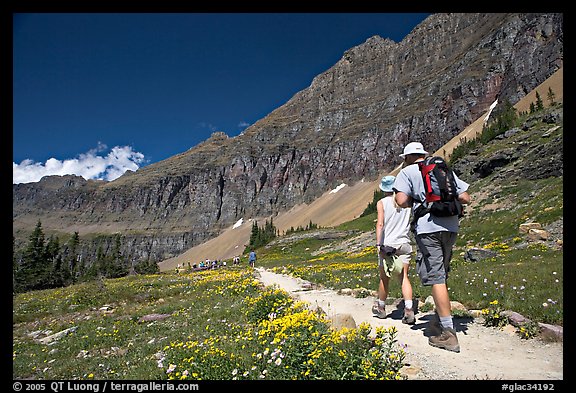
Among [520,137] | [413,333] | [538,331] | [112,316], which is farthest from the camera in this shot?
[520,137]

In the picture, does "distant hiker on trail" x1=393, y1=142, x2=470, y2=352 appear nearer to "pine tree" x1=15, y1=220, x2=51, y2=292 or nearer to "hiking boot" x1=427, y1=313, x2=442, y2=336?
"hiking boot" x1=427, y1=313, x2=442, y2=336

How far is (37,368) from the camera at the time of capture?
7.57 metres

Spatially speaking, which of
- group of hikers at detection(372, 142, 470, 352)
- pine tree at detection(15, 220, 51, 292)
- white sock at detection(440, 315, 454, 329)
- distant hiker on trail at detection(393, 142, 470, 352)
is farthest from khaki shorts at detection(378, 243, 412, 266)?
pine tree at detection(15, 220, 51, 292)

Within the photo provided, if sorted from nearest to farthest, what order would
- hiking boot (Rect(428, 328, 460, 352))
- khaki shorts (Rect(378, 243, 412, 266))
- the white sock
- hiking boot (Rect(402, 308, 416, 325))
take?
hiking boot (Rect(428, 328, 460, 352)), the white sock, hiking boot (Rect(402, 308, 416, 325)), khaki shorts (Rect(378, 243, 412, 266))

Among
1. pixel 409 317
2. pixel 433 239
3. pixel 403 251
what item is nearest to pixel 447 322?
pixel 433 239

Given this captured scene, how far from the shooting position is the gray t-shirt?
19.1 ft

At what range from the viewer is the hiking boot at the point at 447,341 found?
204 inches

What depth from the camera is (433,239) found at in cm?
591

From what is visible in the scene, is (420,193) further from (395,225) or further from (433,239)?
(395,225)

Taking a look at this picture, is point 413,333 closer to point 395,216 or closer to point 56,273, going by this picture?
point 395,216

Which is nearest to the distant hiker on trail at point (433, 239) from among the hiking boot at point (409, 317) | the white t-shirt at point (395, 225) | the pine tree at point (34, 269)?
the hiking boot at point (409, 317)

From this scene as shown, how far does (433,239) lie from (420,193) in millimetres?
915
